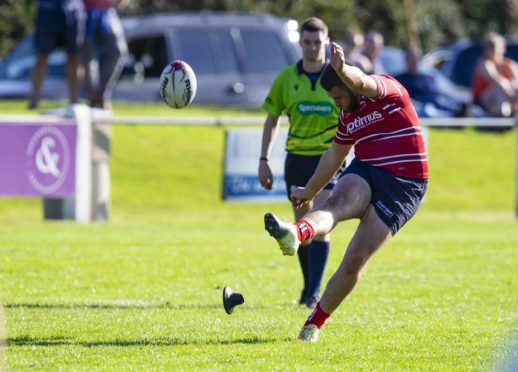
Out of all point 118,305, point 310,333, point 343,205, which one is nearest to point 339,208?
point 343,205

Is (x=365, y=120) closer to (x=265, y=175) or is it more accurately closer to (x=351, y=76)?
(x=351, y=76)

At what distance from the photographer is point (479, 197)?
2128 centimetres

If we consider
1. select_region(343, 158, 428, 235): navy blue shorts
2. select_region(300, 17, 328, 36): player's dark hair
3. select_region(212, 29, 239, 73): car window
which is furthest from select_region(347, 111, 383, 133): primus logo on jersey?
select_region(212, 29, 239, 73): car window

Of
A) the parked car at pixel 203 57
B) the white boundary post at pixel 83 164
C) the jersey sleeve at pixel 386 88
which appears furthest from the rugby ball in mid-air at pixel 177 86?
the parked car at pixel 203 57

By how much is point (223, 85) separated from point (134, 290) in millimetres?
11505

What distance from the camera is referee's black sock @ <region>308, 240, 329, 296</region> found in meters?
10.2

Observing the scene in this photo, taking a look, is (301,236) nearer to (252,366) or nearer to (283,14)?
(252,366)

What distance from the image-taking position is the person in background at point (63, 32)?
57.2ft

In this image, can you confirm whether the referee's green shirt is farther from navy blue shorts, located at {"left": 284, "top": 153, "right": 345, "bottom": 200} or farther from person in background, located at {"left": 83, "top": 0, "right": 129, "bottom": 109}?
person in background, located at {"left": 83, "top": 0, "right": 129, "bottom": 109}

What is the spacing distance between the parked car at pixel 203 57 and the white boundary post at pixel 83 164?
420cm

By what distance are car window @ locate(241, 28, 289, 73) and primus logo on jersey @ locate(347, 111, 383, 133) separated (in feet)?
47.0

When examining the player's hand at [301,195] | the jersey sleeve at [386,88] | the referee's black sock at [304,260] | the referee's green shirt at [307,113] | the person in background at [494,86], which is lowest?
the person in background at [494,86]

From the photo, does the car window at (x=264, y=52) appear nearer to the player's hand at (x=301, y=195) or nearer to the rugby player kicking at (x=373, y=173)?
the player's hand at (x=301, y=195)

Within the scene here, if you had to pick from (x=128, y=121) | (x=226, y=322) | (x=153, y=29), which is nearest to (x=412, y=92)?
(x=153, y=29)
